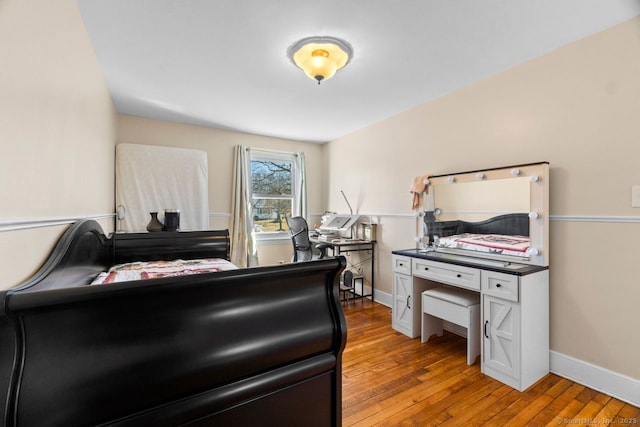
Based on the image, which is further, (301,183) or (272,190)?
(301,183)

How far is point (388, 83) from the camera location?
8.56 ft

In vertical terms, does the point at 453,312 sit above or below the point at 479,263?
below

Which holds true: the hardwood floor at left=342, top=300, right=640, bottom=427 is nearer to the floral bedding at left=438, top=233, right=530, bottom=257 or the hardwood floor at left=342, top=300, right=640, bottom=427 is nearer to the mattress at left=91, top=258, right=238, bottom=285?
the floral bedding at left=438, top=233, right=530, bottom=257

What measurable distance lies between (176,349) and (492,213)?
2495mm

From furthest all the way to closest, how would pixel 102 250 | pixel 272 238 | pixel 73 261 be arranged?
pixel 272 238 → pixel 102 250 → pixel 73 261

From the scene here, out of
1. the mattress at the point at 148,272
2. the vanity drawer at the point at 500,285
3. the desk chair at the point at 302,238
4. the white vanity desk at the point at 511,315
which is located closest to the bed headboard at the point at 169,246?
the mattress at the point at 148,272

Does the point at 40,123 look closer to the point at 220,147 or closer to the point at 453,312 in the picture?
the point at 453,312

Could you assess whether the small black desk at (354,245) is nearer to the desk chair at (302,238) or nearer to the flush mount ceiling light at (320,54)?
the desk chair at (302,238)

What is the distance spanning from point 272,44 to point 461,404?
8.72 feet

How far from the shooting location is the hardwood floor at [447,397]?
162cm

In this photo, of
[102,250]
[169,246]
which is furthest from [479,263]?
[102,250]

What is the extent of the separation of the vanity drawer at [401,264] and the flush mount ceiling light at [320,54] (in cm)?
178

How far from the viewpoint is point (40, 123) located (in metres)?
1.20

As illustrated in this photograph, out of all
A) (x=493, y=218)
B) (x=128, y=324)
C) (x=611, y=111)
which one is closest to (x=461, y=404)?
(x=493, y=218)
